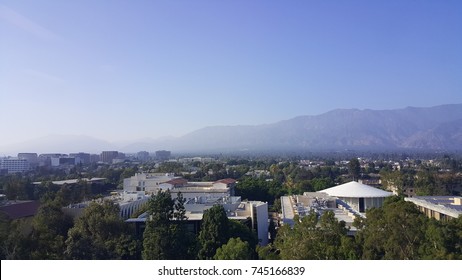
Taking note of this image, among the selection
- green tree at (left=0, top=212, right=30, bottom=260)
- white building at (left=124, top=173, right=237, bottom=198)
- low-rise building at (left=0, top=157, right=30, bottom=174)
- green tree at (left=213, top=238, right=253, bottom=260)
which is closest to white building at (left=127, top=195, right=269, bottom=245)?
green tree at (left=0, top=212, right=30, bottom=260)

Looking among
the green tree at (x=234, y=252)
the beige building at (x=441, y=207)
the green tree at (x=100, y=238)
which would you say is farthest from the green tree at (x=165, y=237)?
the beige building at (x=441, y=207)

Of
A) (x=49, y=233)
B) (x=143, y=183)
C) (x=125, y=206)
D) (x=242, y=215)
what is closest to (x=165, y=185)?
(x=143, y=183)

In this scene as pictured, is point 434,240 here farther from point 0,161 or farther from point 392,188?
point 0,161

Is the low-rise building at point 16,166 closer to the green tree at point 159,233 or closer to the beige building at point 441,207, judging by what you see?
the green tree at point 159,233
